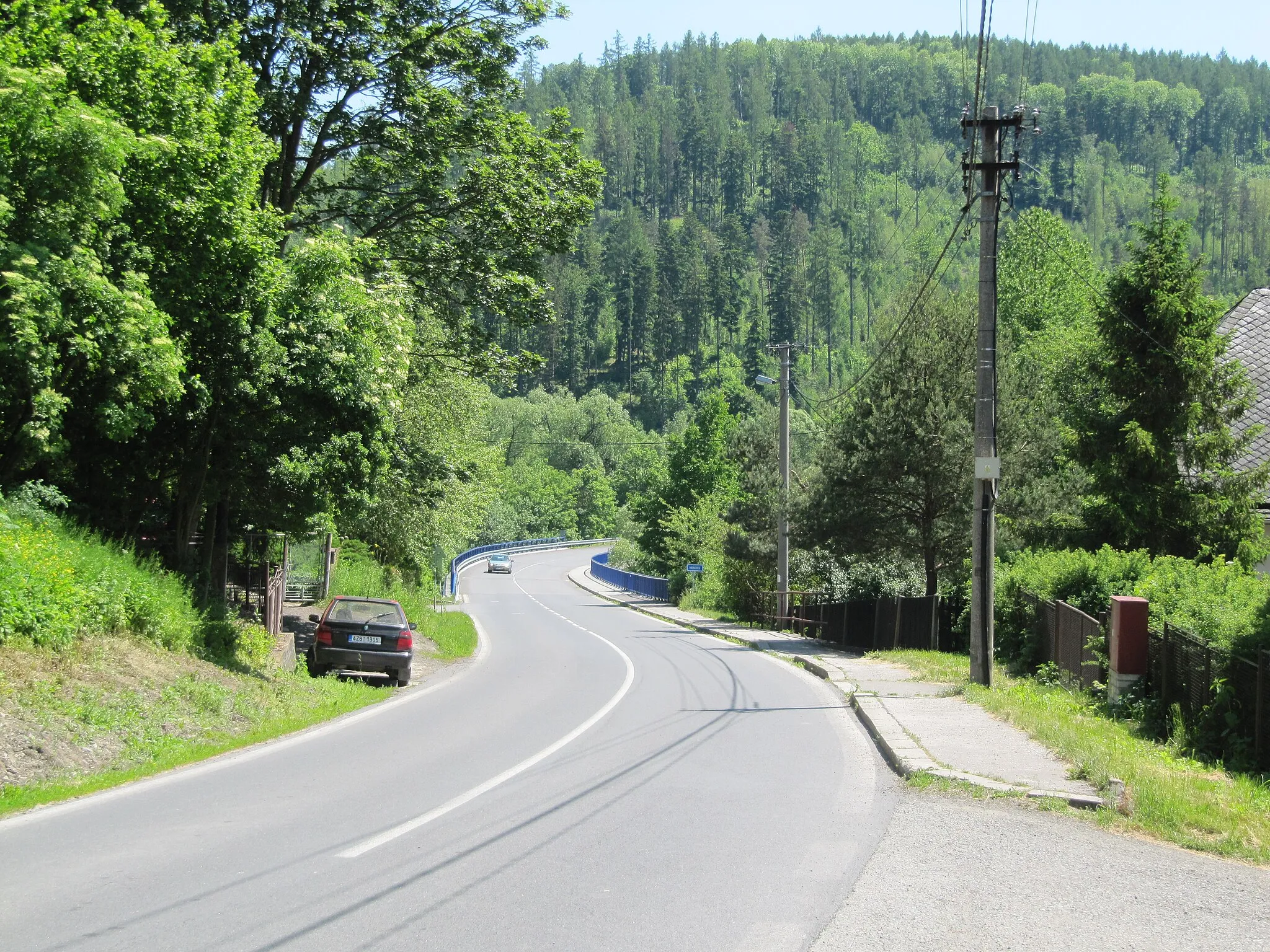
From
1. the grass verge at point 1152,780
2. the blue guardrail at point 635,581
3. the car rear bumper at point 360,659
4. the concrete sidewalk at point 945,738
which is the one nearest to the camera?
the grass verge at point 1152,780

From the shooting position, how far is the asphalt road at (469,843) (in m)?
5.63

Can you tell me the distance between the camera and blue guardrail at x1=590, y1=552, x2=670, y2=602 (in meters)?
71.9

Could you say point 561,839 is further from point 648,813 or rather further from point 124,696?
point 124,696

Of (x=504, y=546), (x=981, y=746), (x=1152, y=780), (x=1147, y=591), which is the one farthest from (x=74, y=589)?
(x=504, y=546)

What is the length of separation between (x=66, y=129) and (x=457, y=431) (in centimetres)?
2590

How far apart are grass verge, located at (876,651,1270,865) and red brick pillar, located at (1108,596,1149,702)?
54 cm

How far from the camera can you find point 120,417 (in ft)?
42.7

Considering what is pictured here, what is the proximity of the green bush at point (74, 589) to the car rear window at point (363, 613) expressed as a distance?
13.7 feet

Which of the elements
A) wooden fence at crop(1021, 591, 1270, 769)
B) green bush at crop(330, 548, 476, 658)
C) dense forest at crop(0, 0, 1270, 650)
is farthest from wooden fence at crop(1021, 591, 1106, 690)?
green bush at crop(330, 548, 476, 658)

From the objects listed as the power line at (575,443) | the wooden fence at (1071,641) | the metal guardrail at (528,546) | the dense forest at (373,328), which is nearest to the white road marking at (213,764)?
the dense forest at (373,328)

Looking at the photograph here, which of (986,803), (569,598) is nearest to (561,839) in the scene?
(986,803)

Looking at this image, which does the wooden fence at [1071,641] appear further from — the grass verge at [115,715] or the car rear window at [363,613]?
the car rear window at [363,613]

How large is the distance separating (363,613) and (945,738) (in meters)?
11.2

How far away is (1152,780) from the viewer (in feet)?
30.3
